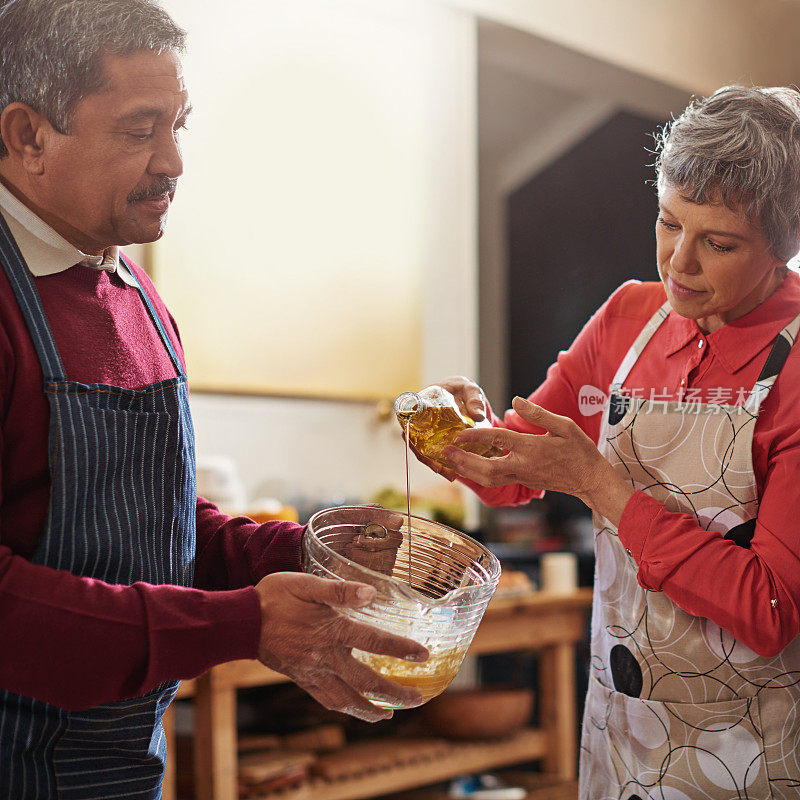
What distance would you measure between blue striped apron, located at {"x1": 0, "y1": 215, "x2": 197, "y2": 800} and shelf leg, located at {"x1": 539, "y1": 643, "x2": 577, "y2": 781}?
Result: 196 centimetres

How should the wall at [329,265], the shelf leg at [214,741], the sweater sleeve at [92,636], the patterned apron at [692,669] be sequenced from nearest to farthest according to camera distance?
the sweater sleeve at [92,636]
the patterned apron at [692,669]
the shelf leg at [214,741]
the wall at [329,265]

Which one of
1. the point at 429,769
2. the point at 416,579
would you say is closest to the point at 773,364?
the point at 416,579

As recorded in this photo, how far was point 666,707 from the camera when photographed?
1.26 metres

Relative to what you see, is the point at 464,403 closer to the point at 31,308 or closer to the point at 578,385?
the point at 578,385

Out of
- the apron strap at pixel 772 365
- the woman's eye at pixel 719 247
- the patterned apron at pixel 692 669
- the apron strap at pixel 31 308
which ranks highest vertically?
the woman's eye at pixel 719 247

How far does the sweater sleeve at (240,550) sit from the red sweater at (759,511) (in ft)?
1.44

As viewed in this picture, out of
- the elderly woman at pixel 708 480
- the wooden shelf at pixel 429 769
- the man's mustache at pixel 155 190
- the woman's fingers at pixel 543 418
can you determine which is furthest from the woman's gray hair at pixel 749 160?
the wooden shelf at pixel 429 769

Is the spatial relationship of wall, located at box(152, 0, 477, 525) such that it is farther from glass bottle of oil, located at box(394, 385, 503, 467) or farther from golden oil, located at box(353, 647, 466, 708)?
golden oil, located at box(353, 647, 466, 708)

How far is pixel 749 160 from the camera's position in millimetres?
1189

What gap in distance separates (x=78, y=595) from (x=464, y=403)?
Answer: 2.01 ft

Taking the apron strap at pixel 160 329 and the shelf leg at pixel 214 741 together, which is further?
the shelf leg at pixel 214 741

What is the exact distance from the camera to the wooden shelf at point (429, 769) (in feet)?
7.63

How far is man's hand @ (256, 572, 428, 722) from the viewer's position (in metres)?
0.91

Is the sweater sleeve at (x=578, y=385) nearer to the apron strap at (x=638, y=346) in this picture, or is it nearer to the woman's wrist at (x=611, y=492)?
the apron strap at (x=638, y=346)
